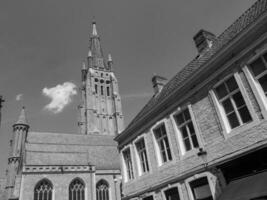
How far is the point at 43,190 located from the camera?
75.9ft

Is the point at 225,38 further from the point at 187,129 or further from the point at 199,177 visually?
the point at 199,177

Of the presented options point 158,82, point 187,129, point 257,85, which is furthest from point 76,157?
point 257,85

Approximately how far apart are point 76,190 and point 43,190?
332 centimetres

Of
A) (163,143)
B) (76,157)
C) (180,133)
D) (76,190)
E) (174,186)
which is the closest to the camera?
(174,186)

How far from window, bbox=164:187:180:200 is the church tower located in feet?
123

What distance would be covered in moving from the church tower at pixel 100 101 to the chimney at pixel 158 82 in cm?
3350

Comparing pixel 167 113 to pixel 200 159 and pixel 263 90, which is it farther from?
pixel 263 90

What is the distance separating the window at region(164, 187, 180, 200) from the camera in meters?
9.57

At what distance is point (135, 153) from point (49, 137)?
81.1 ft

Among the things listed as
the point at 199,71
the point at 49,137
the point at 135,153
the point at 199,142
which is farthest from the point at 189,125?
the point at 49,137

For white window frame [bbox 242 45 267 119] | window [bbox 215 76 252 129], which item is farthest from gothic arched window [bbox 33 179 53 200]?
white window frame [bbox 242 45 267 119]

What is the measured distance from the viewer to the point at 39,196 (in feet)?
74.2

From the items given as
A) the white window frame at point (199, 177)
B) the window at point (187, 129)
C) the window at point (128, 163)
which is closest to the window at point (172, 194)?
the white window frame at point (199, 177)

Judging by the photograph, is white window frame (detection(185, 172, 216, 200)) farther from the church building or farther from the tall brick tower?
the tall brick tower
